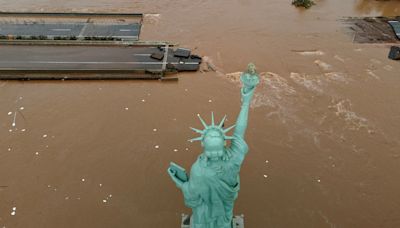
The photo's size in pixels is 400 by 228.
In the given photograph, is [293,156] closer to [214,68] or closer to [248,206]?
[248,206]

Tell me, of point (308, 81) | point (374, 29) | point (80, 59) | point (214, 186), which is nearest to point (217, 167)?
point (214, 186)

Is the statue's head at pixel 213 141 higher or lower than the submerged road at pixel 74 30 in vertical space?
lower


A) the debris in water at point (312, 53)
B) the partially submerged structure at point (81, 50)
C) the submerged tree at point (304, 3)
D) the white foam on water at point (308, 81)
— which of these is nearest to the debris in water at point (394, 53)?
the debris in water at point (312, 53)

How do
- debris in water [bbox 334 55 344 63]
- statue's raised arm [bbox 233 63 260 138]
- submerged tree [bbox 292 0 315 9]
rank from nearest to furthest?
statue's raised arm [bbox 233 63 260 138] → debris in water [bbox 334 55 344 63] → submerged tree [bbox 292 0 315 9]

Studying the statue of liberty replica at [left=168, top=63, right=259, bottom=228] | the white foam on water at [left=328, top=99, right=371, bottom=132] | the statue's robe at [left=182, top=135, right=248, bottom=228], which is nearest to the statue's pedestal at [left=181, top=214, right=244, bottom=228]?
the statue's robe at [left=182, top=135, right=248, bottom=228]

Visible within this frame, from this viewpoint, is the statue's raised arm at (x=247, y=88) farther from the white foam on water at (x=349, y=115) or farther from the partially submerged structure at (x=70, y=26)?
the partially submerged structure at (x=70, y=26)

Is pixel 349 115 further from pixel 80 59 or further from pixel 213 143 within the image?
pixel 80 59

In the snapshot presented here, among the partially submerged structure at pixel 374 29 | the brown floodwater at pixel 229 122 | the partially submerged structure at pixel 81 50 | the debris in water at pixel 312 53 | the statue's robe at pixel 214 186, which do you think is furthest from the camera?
the partially submerged structure at pixel 374 29

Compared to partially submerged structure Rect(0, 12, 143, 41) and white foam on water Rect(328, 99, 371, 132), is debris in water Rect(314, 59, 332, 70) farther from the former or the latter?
partially submerged structure Rect(0, 12, 143, 41)
